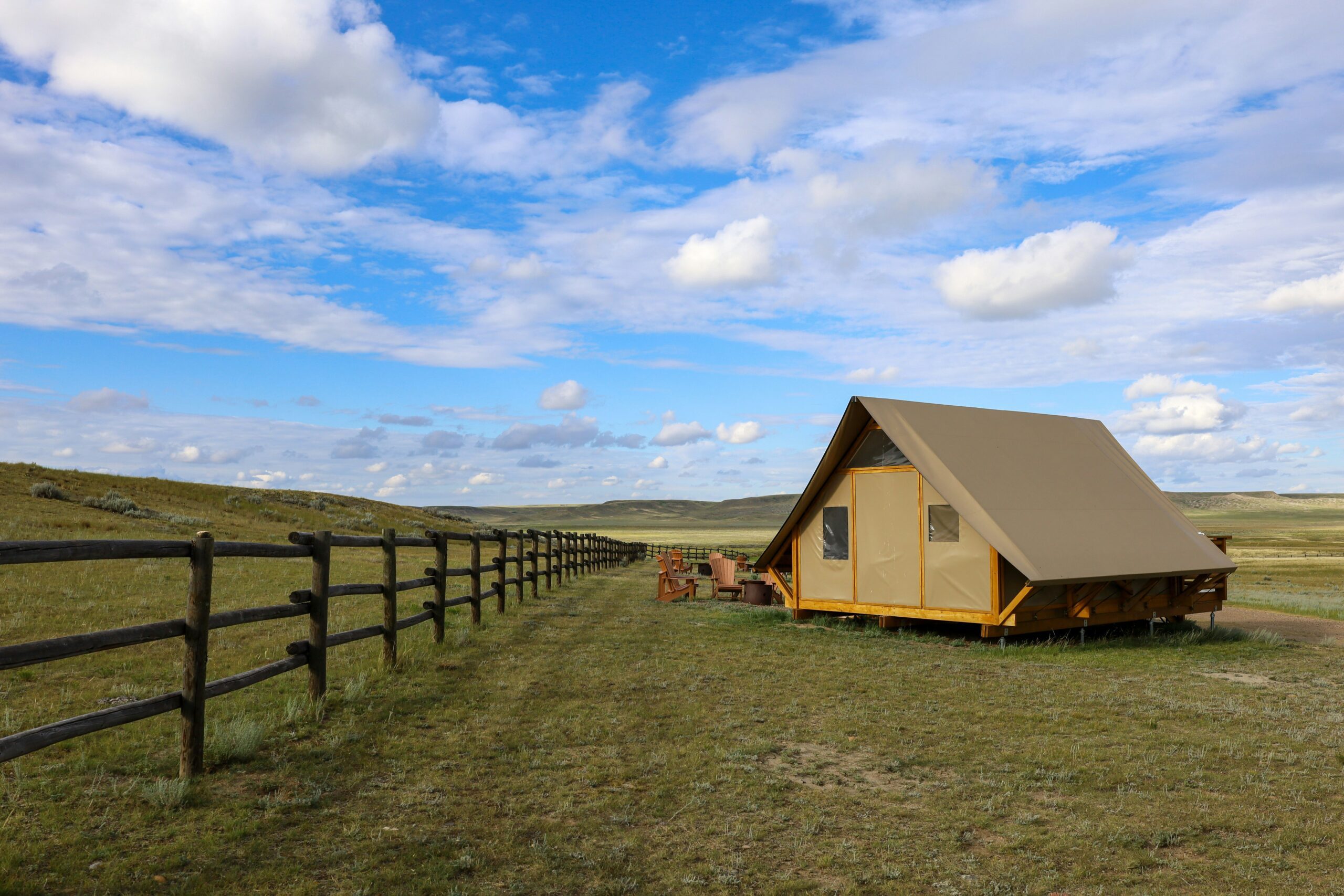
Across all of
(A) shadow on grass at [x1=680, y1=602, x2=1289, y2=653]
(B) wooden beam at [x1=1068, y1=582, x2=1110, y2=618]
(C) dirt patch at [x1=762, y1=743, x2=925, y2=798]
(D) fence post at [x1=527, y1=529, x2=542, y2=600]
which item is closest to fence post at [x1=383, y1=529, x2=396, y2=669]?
(C) dirt patch at [x1=762, y1=743, x2=925, y2=798]

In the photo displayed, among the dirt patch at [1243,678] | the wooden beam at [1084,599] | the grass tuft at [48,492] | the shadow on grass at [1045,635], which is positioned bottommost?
the dirt patch at [1243,678]

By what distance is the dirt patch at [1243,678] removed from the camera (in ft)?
35.8

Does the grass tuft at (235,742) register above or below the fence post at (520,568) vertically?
below

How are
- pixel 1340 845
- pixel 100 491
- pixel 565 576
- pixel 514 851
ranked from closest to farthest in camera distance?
pixel 514 851
pixel 1340 845
pixel 565 576
pixel 100 491

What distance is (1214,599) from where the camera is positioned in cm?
1641

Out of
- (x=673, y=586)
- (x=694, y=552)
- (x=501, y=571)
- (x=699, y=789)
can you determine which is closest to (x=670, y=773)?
(x=699, y=789)

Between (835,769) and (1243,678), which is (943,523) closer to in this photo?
(1243,678)

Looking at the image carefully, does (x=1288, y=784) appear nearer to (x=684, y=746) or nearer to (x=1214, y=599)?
(x=684, y=746)

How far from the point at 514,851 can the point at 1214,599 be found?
52.9ft

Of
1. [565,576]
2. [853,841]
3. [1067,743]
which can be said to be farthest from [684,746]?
[565,576]

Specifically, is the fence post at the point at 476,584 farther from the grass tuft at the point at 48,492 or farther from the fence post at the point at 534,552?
the grass tuft at the point at 48,492

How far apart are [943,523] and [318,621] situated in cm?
1005

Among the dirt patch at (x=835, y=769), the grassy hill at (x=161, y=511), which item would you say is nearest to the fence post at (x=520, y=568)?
the grassy hill at (x=161, y=511)

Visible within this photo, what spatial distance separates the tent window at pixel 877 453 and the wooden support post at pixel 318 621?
32.8ft
